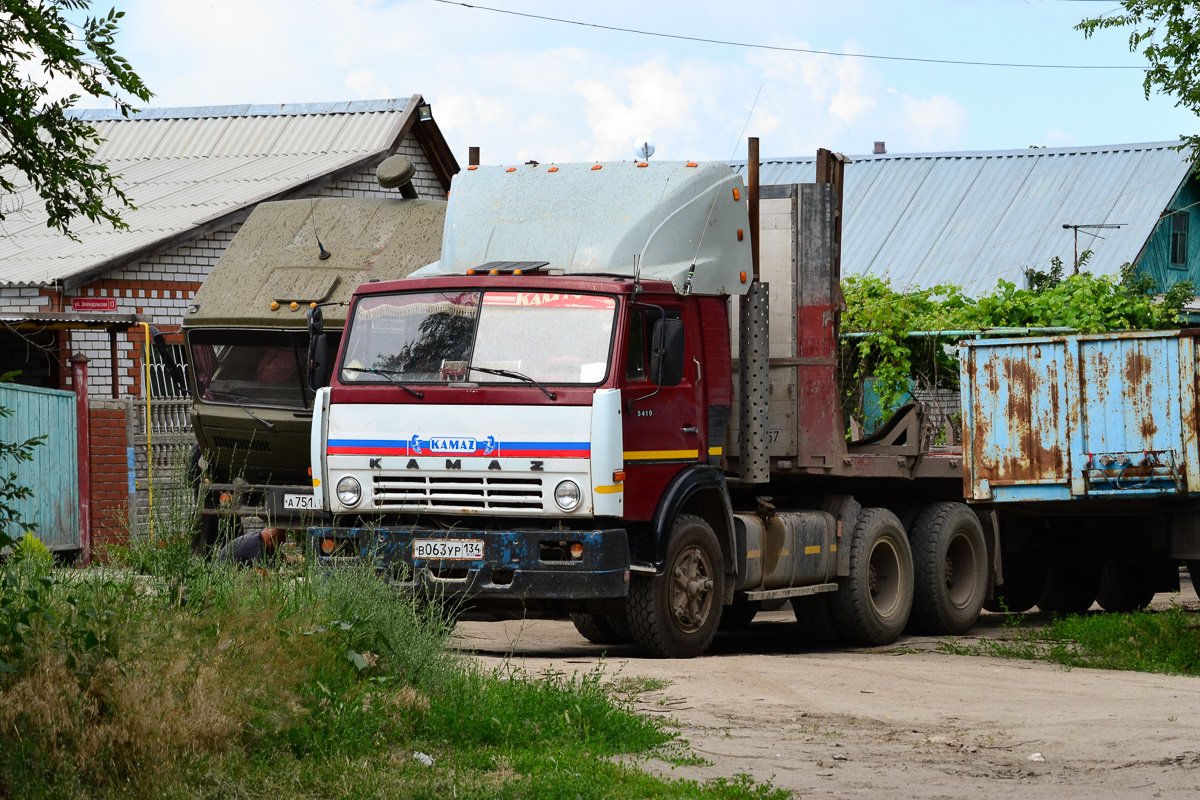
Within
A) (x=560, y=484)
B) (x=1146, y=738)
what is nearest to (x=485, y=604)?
(x=560, y=484)

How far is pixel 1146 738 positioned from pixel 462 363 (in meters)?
4.61

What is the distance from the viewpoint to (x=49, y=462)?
1555 cm

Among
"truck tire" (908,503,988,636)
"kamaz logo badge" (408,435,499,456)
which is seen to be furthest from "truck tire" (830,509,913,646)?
"kamaz logo badge" (408,435,499,456)

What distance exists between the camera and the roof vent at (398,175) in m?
13.3

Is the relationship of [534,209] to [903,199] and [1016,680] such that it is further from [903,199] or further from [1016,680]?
[903,199]

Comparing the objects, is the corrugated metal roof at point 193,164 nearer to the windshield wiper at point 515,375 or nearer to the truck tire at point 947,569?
the windshield wiper at point 515,375

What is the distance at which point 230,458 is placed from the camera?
12609mm

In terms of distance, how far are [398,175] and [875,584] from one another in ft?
17.3

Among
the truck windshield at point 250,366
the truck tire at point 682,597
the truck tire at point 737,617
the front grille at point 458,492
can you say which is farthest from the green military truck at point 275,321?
the truck tire at point 737,617

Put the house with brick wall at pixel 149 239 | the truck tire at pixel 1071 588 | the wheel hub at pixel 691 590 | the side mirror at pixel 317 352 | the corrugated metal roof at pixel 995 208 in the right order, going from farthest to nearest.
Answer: the corrugated metal roof at pixel 995 208 < the house with brick wall at pixel 149 239 < the truck tire at pixel 1071 588 < the side mirror at pixel 317 352 < the wheel hub at pixel 691 590

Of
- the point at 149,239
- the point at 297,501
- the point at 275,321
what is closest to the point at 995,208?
the point at 149,239

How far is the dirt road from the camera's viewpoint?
22.1 ft

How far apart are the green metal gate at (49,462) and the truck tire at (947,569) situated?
8.13 metres

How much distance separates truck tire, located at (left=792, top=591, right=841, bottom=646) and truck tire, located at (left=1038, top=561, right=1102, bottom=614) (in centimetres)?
425
